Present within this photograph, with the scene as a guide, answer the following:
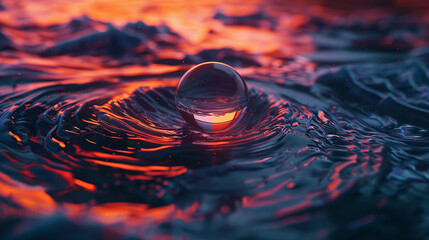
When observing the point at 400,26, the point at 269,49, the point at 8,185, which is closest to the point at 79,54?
the point at 269,49

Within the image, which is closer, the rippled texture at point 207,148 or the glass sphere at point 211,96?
the rippled texture at point 207,148

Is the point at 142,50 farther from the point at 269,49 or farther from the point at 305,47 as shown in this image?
the point at 305,47

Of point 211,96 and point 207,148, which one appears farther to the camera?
point 211,96

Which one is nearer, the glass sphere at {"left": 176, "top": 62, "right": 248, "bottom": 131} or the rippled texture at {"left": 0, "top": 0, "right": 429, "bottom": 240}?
the rippled texture at {"left": 0, "top": 0, "right": 429, "bottom": 240}

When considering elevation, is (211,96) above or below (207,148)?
above
